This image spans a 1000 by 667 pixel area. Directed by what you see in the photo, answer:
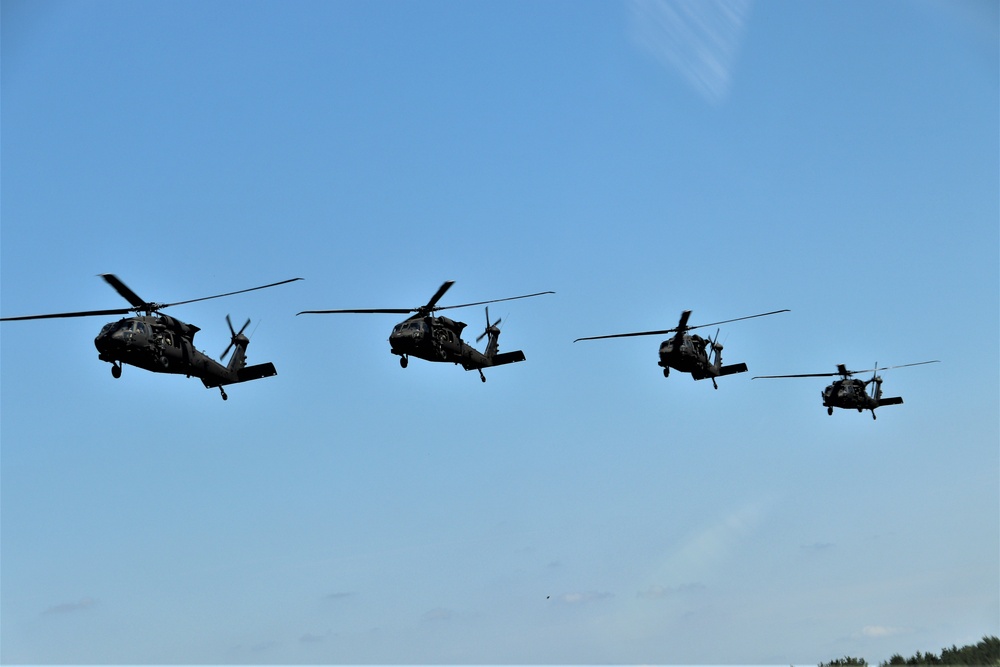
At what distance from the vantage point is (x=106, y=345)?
4784 centimetres

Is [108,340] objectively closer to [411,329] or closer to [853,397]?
[411,329]

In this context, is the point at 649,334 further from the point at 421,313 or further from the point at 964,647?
the point at 964,647

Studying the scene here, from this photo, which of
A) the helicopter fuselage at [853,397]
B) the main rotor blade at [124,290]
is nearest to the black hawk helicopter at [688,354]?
the helicopter fuselage at [853,397]

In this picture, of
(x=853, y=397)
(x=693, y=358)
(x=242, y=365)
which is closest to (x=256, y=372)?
(x=242, y=365)

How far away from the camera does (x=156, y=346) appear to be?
4966cm

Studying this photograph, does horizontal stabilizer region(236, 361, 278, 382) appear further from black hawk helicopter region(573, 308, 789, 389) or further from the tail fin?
black hawk helicopter region(573, 308, 789, 389)

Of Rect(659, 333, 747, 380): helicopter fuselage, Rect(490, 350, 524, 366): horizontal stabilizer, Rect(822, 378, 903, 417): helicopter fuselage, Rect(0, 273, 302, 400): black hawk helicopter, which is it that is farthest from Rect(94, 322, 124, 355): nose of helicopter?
Rect(822, 378, 903, 417): helicopter fuselage

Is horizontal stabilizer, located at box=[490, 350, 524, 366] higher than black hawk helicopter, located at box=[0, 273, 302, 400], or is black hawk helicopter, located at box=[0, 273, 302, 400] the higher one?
horizontal stabilizer, located at box=[490, 350, 524, 366]

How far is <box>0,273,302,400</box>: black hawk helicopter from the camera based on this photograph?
48.2 m

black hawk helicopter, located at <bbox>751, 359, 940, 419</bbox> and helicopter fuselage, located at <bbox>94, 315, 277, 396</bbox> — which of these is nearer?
helicopter fuselage, located at <bbox>94, 315, 277, 396</bbox>

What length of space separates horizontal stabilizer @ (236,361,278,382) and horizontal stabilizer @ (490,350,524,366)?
521 inches

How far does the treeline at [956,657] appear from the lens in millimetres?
49938

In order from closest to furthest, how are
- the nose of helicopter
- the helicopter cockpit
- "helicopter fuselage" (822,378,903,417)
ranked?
the nose of helicopter, the helicopter cockpit, "helicopter fuselage" (822,378,903,417)

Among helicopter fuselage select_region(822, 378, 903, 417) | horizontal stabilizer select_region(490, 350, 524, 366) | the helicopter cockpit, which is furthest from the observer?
helicopter fuselage select_region(822, 378, 903, 417)
